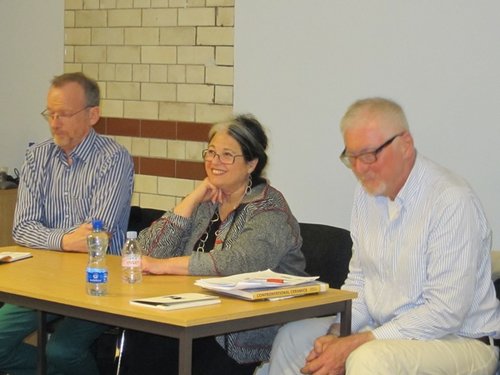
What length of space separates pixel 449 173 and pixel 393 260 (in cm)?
38

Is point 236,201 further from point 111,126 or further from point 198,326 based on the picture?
point 111,126

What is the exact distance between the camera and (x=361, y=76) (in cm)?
470

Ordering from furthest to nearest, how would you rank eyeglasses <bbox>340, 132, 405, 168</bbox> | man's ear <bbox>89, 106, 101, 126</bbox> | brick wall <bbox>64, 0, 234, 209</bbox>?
brick wall <bbox>64, 0, 234, 209</bbox>
man's ear <bbox>89, 106, 101, 126</bbox>
eyeglasses <bbox>340, 132, 405, 168</bbox>

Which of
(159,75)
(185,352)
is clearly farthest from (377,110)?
(159,75)

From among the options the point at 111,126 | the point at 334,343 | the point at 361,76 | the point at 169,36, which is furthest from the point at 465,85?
the point at 111,126

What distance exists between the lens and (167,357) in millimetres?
4000

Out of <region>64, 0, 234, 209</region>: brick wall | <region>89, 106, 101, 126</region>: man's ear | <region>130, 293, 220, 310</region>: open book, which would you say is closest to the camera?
<region>130, 293, 220, 310</region>: open book

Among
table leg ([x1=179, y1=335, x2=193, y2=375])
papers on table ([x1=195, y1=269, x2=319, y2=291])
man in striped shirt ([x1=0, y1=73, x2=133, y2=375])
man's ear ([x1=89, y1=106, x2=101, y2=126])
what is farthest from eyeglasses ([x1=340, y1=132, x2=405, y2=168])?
man's ear ([x1=89, y1=106, x2=101, y2=126])

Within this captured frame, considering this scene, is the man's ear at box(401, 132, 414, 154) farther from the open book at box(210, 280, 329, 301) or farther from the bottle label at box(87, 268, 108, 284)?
the bottle label at box(87, 268, 108, 284)

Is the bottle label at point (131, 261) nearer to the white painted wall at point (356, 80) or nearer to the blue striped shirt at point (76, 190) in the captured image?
the blue striped shirt at point (76, 190)

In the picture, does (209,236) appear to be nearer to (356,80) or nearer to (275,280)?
(275,280)

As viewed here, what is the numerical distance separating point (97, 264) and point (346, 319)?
0.95 metres

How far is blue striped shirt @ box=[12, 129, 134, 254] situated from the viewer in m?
Result: 4.40

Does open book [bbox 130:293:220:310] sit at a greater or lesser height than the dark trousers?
greater
